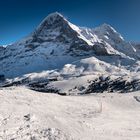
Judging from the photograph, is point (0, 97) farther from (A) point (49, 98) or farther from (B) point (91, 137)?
(B) point (91, 137)

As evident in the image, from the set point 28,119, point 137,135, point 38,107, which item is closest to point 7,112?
point 28,119

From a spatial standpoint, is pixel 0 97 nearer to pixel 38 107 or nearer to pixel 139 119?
pixel 38 107

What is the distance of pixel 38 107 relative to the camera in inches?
2245

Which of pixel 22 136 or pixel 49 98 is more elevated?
pixel 49 98

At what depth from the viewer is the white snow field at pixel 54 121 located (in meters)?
41.3

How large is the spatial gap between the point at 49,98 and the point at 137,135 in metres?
24.6

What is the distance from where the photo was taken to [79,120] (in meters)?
53.9

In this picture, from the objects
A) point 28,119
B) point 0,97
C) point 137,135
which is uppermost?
point 0,97

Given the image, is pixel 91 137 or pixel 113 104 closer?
pixel 91 137

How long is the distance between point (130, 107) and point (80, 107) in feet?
93.1

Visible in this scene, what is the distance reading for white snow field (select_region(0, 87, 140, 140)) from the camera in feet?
135

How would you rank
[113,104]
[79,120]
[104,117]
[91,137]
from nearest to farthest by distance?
[91,137], [79,120], [104,117], [113,104]

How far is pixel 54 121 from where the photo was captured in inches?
1925

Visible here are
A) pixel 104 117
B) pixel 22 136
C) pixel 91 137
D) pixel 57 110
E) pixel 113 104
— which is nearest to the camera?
pixel 22 136
